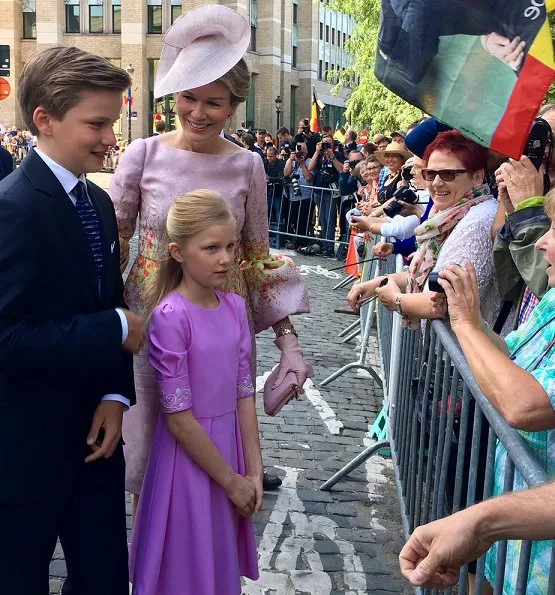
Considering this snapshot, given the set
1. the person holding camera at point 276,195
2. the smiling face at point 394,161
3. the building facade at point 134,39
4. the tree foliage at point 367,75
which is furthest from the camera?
the building facade at point 134,39

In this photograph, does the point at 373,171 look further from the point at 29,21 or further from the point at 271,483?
the point at 29,21

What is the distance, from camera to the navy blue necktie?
7.52 ft

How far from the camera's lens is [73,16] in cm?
5022

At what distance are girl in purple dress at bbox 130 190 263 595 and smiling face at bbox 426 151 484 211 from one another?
113 centimetres

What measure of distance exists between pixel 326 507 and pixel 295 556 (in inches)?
22.9

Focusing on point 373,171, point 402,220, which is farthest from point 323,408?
point 373,171

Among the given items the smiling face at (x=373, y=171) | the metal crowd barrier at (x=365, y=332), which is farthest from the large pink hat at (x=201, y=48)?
the smiling face at (x=373, y=171)

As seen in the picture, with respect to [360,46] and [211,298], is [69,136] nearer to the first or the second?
[211,298]

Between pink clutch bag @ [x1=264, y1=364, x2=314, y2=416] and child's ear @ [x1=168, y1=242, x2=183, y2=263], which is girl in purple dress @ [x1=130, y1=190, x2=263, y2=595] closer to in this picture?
child's ear @ [x1=168, y1=242, x2=183, y2=263]

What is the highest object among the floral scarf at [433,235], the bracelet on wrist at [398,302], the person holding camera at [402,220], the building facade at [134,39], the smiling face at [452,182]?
the smiling face at [452,182]

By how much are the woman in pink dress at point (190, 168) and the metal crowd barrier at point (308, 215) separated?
406 inches

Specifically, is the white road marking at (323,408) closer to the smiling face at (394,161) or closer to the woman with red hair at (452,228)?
the woman with red hair at (452,228)

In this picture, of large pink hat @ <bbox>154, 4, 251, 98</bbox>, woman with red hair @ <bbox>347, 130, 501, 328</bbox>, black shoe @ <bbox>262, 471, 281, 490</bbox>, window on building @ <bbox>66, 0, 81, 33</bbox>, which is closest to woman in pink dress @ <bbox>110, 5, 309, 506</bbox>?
large pink hat @ <bbox>154, 4, 251, 98</bbox>

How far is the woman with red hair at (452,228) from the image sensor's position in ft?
10.0
